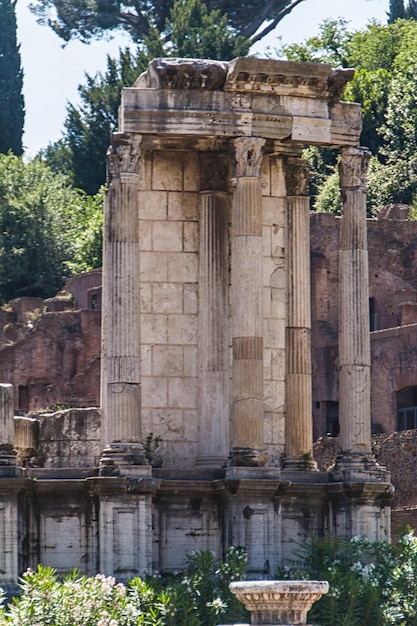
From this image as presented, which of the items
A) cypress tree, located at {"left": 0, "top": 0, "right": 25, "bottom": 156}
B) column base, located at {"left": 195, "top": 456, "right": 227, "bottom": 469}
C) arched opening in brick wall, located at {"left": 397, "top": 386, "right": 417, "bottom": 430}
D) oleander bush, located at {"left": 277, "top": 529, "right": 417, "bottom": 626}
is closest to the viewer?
oleander bush, located at {"left": 277, "top": 529, "right": 417, "bottom": 626}

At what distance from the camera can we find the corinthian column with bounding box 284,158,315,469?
35438 mm

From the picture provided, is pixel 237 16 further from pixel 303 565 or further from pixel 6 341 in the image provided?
pixel 303 565

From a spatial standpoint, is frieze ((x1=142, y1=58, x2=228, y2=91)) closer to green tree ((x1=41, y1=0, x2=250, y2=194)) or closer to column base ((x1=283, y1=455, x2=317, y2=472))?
column base ((x1=283, y1=455, x2=317, y2=472))

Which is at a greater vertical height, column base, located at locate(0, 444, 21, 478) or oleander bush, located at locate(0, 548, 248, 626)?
column base, located at locate(0, 444, 21, 478)

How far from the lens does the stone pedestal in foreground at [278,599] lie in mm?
25438

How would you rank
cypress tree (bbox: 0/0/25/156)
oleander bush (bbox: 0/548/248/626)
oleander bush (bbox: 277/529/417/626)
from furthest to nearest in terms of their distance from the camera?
cypress tree (bbox: 0/0/25/156)
oleander bush (bbox: 277/529/417/626)
oleander bush (bbox: 0/548/248/626)

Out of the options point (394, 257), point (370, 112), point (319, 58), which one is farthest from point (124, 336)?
point (319, 58)

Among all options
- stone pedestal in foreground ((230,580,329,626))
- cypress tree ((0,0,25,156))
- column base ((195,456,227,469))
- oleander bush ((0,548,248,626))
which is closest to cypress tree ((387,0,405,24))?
cypress tree ((0,0,25,156))

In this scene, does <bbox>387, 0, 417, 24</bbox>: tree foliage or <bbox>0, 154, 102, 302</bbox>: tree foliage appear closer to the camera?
<bbox>0, 154, 102, 302</bbox>: tree foliage

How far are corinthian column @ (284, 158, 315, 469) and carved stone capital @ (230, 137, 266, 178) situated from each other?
57.0 inches

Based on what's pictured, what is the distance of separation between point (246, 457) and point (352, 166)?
472 cm

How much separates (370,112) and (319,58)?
618cm

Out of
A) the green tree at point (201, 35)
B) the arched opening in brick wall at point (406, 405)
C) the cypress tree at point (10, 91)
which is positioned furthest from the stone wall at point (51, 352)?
the cypress tree at point (10, 91)

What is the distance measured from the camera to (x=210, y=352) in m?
35.0
